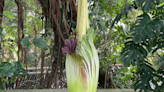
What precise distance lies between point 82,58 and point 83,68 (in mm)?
26

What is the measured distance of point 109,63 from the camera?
1.19 meters

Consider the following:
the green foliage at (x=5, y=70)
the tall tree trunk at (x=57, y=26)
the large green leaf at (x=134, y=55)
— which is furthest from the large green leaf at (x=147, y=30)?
the green foliage at (x=5, y=70)

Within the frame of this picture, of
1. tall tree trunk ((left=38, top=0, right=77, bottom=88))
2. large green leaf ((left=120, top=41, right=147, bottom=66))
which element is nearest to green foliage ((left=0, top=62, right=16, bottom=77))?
tall tree trunk ((left=38, top=0, right=77, bottom=88))

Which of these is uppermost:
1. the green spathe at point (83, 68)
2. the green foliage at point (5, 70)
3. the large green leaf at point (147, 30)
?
the large green leaf at point (147, 30)

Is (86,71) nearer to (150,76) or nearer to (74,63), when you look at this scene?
(74,63)

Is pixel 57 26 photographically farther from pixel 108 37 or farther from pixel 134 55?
pixel 134 55

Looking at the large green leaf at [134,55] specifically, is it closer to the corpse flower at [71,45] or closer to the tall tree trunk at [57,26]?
the tall tree trunk at [57,26]

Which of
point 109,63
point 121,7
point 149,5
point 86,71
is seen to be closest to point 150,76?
point 109,63

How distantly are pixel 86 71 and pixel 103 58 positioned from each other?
0.90 metres

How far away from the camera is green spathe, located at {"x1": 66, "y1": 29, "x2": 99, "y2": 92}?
1.08 ft

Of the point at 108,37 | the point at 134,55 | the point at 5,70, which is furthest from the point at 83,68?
the point at 108,37

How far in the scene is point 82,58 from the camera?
0.34 metres

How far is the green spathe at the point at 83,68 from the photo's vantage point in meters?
0.33

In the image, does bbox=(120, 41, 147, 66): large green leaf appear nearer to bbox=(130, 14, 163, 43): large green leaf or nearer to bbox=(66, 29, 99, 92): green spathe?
bbox=(130, 14, 163, 43): large green leaf
